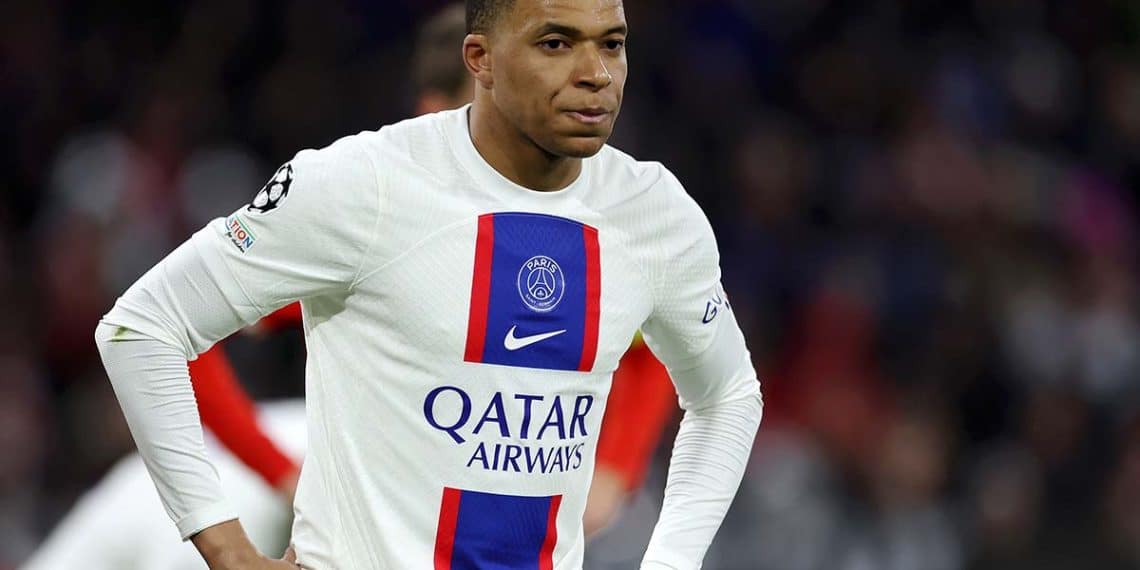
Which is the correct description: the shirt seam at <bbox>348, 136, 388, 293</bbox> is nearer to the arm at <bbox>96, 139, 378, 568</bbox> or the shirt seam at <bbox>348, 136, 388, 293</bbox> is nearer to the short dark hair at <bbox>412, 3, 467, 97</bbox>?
the arm at <bbox>96, 139, 378, 568</bbox>

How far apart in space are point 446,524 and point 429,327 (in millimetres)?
347

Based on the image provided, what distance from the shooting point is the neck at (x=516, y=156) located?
3307mm

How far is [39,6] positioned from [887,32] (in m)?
4.94

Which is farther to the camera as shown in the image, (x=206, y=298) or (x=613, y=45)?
(x=613, y=45)

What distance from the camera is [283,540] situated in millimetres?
5324

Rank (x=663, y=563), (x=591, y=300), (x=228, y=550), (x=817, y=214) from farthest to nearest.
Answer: (x=817, y=214)
(x=663, y=563)
(x=591, y=300)
(x=228, y=550)

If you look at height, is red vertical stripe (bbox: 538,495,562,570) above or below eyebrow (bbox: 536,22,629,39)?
below

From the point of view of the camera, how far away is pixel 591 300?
333 centimetres

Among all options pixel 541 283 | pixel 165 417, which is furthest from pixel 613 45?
pixel 165 417

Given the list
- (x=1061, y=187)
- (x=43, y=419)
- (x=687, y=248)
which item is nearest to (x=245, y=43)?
(x=43, y=419)

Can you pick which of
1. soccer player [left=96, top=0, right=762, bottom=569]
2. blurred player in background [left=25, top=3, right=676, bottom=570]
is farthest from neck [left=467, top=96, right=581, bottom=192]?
blurred player in background [left=25, top=3, right=676, bottom=570]

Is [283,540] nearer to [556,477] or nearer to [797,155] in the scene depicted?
[556,477]

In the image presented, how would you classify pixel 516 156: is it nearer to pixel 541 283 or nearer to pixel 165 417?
pixel 541 283

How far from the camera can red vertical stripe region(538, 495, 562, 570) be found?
3.34 metres
